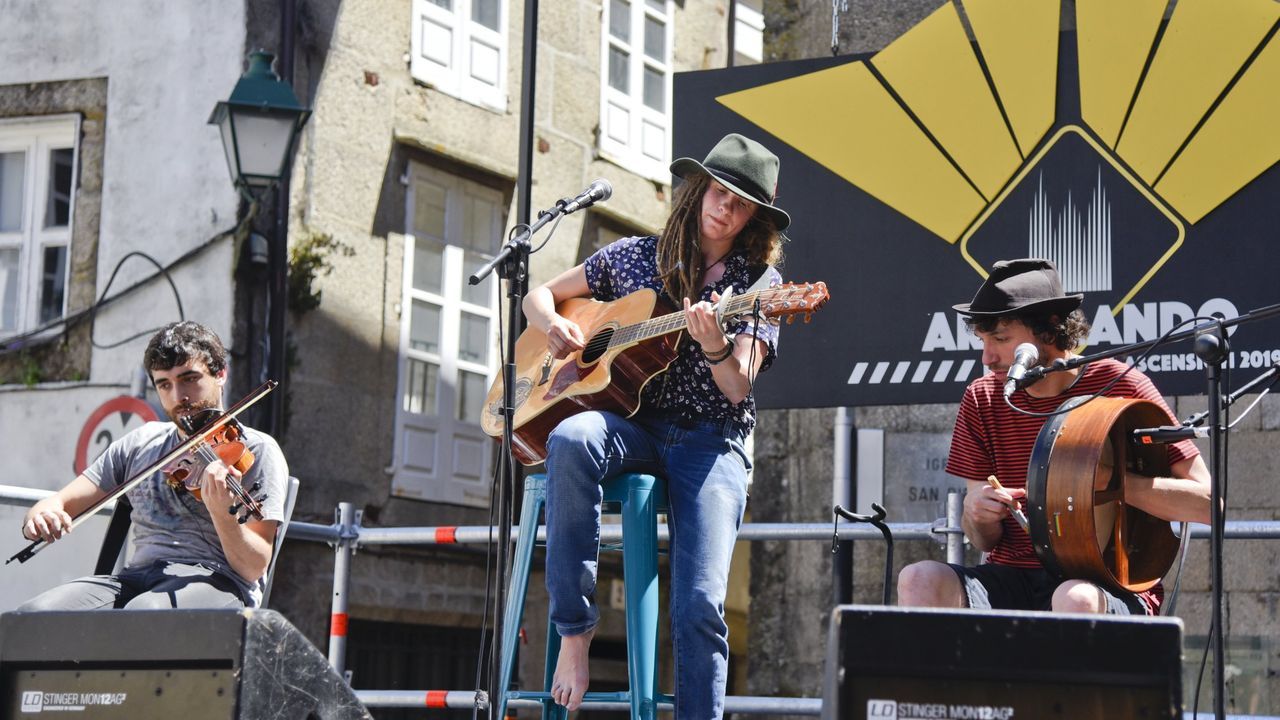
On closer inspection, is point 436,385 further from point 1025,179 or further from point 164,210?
point 1025,179

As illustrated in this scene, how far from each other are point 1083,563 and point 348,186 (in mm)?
7885

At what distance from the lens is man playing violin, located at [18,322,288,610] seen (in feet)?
13.5

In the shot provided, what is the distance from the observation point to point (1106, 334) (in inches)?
213

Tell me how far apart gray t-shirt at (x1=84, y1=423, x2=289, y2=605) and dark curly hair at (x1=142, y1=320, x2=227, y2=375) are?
0.62 ft

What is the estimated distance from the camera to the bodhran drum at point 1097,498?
347 centimetres

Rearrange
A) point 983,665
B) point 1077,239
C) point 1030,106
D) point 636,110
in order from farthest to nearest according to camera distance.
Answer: point 636,110 → point 1030,106 → point 1077,239 → point 983,665

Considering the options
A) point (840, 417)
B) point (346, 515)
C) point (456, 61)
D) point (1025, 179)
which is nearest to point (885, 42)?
point (840, 417)

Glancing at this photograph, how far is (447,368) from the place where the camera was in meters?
11.6

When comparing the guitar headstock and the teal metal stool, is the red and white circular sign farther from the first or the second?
the guitar headstock

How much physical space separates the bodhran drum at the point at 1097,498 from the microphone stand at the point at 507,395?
48.8 inches

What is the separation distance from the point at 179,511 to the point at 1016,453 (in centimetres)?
213

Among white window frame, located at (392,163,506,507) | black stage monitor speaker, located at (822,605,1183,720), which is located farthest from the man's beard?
white window frame, located at (392,163,506,507)

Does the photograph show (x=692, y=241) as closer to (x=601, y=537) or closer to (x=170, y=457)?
(x=601, y=537)

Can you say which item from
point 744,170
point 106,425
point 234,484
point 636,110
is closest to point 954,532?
point 744,170
